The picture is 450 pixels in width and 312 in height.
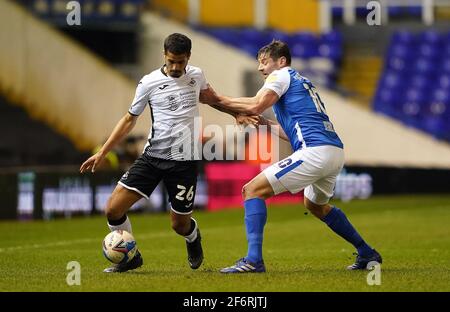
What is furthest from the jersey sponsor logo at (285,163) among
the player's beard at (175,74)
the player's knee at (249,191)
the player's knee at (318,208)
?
the player's beard at (175,74)

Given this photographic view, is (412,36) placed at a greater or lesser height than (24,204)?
greater

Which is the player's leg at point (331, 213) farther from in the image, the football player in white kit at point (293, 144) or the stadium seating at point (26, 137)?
the stadium seating at point (26, 137)

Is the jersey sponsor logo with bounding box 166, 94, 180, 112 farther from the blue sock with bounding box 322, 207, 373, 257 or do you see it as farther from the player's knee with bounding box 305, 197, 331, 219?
the blue sock with bounding box 322, 207, 373, 257

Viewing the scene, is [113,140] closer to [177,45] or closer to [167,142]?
[167,142]

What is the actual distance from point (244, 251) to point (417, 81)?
1697cm

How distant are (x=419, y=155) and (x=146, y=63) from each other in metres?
7.34

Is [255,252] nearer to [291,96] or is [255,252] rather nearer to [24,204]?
[291,96]

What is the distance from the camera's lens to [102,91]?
1080 inches

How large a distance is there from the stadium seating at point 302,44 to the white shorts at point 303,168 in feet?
64.0

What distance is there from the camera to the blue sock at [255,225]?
10.3 m

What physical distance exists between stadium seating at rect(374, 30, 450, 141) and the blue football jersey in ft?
60.7

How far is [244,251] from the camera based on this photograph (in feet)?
47.7

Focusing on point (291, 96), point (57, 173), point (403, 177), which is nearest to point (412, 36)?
point (403, 177)

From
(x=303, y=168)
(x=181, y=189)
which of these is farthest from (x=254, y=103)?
(x=181, y=189)
